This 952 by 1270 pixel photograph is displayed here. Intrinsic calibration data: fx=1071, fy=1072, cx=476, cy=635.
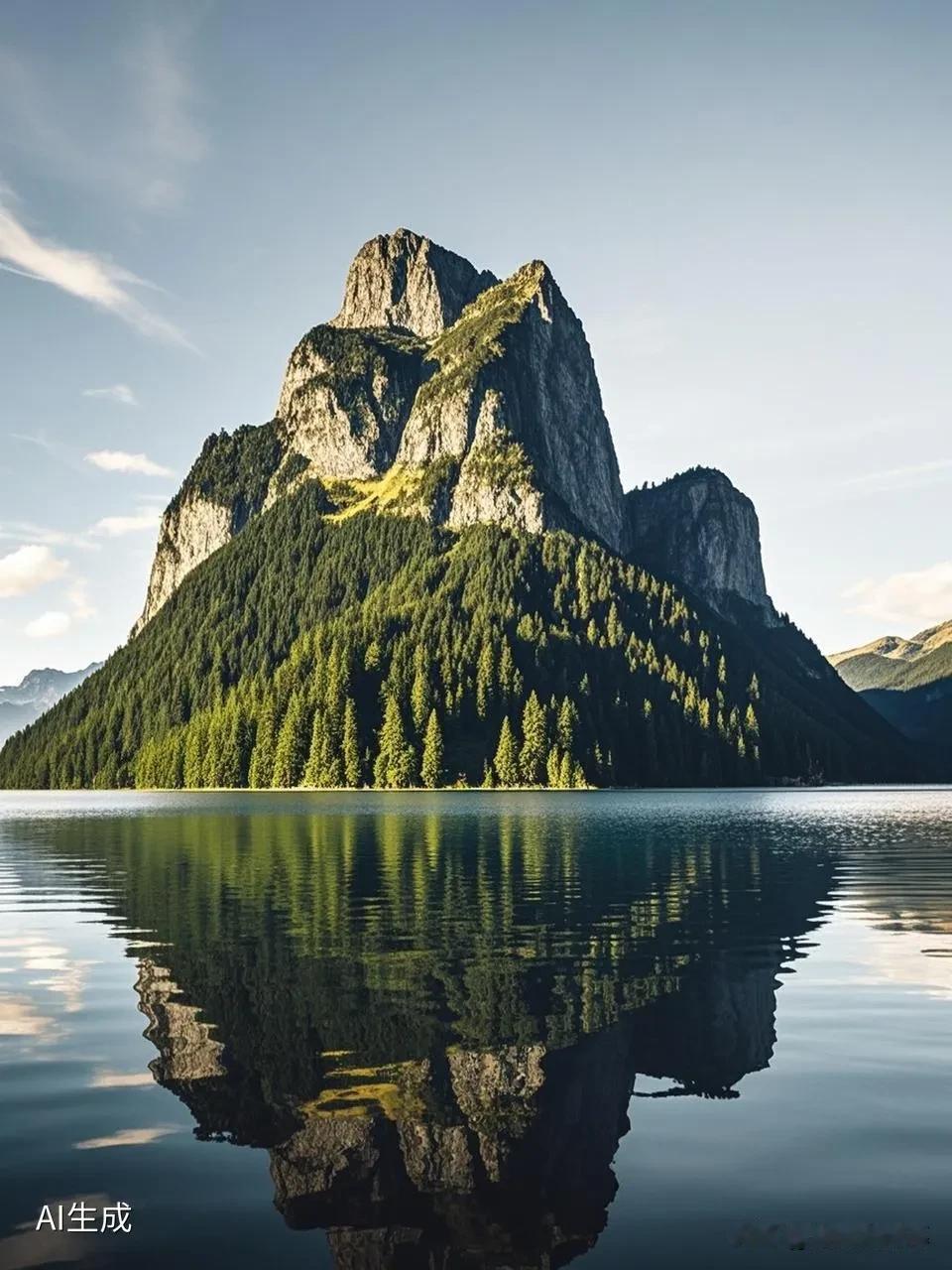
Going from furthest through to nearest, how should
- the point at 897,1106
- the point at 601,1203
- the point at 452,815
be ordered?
the point at 452,815, the point at 897,1106, the point at 601,1203

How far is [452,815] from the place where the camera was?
124 meters

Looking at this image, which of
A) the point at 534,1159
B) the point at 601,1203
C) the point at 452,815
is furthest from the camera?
the point at 452,815

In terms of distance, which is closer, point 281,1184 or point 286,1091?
point 281,1184

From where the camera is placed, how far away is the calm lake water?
13953mm

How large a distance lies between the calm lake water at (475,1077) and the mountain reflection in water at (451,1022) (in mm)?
86

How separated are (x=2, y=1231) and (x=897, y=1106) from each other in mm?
14674

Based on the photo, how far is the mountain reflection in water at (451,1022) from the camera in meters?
15.0

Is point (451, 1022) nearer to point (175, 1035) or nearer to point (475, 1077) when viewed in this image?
point (475, 1077)

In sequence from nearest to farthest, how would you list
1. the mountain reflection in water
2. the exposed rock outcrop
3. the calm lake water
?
the calm lake water → the mountain reflection in water → the exposed rock outcrop

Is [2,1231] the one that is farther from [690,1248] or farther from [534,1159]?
A: [690,1248]

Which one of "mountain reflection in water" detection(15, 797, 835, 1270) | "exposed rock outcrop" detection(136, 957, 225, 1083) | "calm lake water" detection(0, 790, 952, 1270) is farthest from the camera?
"exposed rock outcrop" detection(136, 957, 225, 1083)

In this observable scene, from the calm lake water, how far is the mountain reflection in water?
86 millimetres

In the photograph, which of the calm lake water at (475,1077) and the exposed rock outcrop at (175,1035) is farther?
the exposed rock outcrop at (175,1035)

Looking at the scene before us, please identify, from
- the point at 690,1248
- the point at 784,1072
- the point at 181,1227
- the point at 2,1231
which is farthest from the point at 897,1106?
the point at 2,1231
